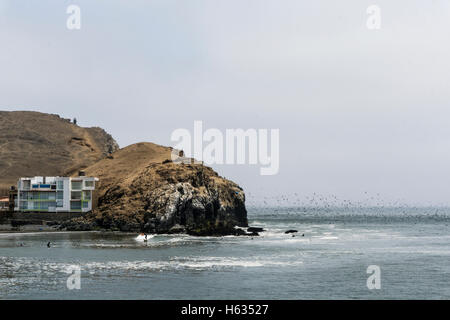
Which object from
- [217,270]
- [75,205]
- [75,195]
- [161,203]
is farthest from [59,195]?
[217,270]

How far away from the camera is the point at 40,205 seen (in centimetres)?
15612

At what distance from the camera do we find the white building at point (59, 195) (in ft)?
Answer: 506

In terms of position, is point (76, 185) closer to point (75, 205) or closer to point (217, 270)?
point (75, 205)

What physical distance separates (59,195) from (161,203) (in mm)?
33887

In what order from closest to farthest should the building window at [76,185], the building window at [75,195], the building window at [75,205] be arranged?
the building window at [75,205] < the building window at [75,195] < the building window at [76,185]

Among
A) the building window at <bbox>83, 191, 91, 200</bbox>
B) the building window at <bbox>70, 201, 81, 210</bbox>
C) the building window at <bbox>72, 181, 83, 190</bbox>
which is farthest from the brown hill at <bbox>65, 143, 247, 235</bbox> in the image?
the building window at <bbox>72, 181, 83, 190</bbox>

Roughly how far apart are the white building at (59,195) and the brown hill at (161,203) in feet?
17.5

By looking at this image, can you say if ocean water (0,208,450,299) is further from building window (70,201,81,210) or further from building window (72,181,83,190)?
building window (72,181,83,190)

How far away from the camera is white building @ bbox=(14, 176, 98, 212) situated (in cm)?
15412

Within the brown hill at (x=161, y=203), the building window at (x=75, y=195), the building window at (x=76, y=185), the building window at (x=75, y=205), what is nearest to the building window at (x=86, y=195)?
the building window at (x=75, y=195)

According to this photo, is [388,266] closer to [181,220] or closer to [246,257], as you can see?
[246,257]

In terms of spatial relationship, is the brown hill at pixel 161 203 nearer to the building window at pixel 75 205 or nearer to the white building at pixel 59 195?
the white building at pixel 59 195

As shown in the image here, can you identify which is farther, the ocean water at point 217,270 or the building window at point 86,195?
the building window at point 86,195

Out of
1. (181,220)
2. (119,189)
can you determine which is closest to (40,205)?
(119,189)
